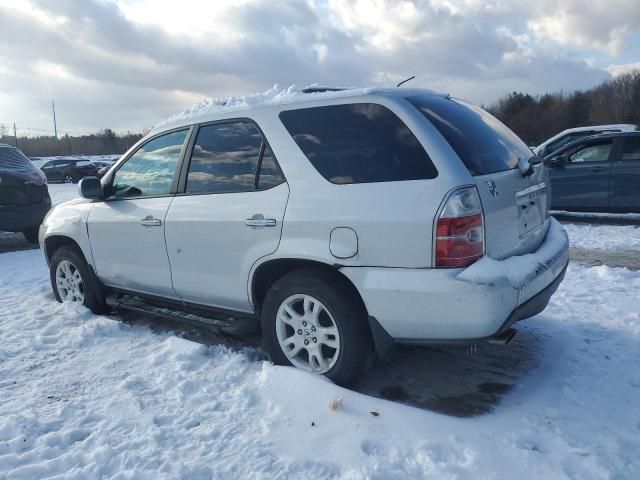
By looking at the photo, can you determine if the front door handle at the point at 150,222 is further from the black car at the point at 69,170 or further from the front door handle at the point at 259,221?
the black car at the point at 69,170

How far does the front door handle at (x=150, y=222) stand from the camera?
3992 mm

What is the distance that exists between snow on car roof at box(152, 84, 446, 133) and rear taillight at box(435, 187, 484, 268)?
2.78 ft

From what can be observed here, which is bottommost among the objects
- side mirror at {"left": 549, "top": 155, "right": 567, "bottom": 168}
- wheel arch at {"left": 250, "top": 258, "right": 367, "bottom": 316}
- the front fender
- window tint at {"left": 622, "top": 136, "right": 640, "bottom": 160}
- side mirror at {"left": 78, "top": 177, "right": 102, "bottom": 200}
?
wheel arch at {"left": 250, "top": 258, "right": 367, "bottom": 316}

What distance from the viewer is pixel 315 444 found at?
269cm

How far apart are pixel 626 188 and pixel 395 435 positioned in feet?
26.9

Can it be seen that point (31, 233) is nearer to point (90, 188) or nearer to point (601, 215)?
point (90, 188)

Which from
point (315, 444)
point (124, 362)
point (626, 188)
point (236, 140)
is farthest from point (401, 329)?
point (626, 188)

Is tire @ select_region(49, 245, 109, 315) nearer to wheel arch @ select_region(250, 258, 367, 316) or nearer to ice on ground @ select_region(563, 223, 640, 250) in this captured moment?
wheel arch @ select_region(250, 258, 367, 316)

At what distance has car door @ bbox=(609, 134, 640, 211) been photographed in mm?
9070

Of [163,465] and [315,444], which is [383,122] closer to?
[315,444]

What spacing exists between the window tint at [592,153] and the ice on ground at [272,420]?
6202 millimetres

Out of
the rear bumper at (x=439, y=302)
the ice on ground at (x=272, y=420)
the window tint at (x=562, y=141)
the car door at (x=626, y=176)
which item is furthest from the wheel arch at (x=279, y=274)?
the window tint at (x=562, y=141)

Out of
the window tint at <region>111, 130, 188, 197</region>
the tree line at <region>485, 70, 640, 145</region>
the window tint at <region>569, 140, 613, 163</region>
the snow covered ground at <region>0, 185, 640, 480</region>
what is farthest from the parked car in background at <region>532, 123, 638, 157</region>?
the tree line at <region>485, 70, 640, 145</region>

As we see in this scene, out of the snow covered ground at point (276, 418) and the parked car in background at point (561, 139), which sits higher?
the parked car in background at point (561, 139)
